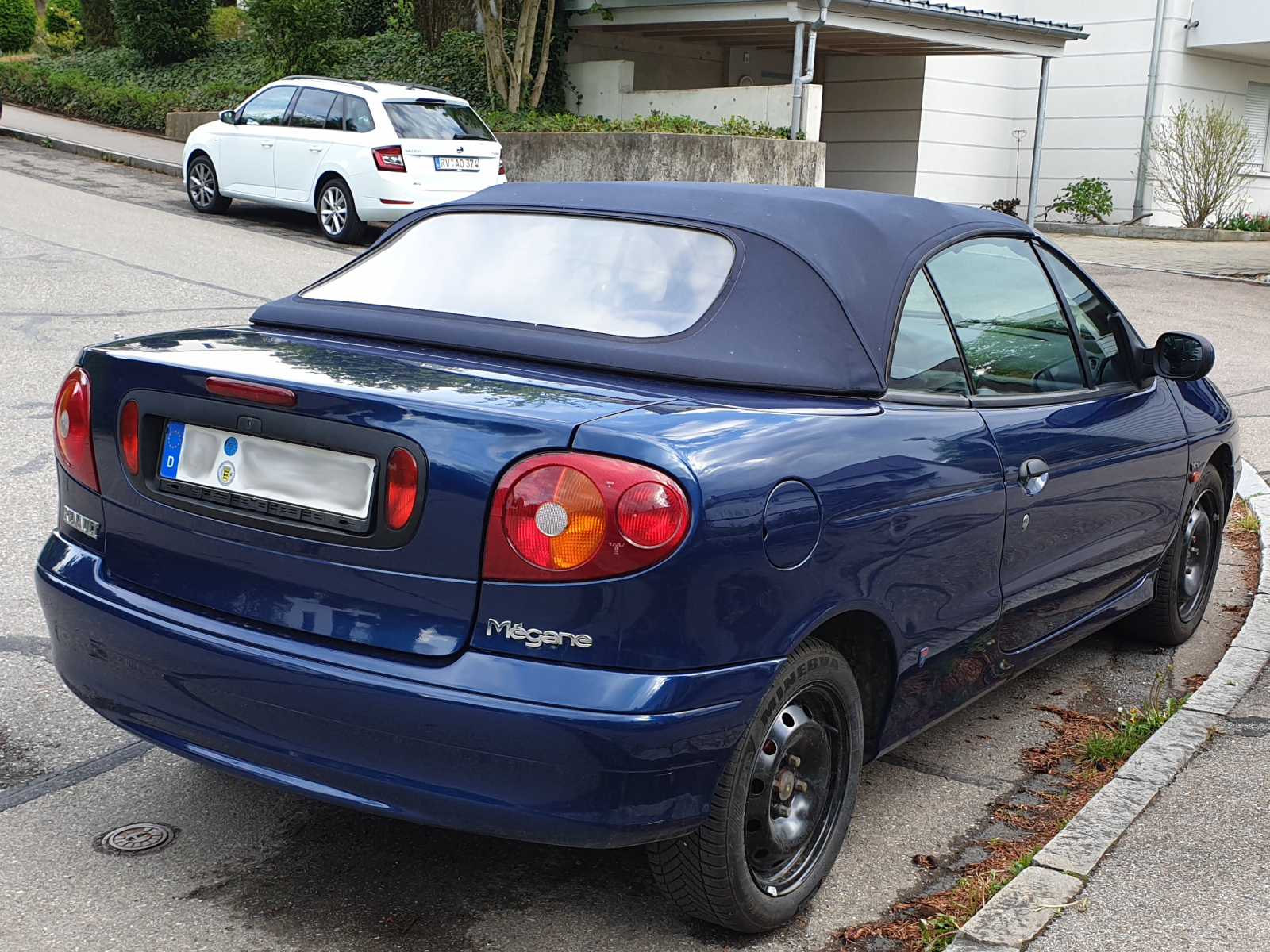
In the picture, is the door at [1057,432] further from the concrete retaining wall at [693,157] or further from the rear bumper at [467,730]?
the concrete retaining wall at [693,157]

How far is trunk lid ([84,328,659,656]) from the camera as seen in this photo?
2.60m

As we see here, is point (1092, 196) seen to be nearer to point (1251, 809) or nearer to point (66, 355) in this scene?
point (66, 355)

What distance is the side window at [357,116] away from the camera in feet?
49.3

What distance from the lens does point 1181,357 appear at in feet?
14.6

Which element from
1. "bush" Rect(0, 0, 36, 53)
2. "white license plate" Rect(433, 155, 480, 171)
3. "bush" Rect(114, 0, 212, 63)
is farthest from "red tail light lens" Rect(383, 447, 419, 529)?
"bush" Rect(0, 0, 36, 53)

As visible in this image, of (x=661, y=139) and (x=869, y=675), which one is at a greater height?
(x=661, y=139)

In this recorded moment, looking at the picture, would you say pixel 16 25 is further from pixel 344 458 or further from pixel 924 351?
pixel 344 458

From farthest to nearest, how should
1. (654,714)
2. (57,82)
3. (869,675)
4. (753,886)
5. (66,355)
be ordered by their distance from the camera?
1. (57,82)
2. (66,355)
3. (869,675)
4. (753,886)
5. (654,714)

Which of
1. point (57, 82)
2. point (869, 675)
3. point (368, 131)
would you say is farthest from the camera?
point (57, 82)

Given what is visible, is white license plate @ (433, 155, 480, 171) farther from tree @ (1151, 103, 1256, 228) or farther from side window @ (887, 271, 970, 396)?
tree @ (1151, 103, 1256, 228)

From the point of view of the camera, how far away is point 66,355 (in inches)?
332

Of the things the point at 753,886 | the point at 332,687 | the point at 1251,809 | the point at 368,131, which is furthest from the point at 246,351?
the point at 368,131

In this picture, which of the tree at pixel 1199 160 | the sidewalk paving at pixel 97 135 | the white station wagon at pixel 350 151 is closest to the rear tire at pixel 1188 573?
the white station wagon at pixel 350 151

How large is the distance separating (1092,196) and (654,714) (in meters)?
25.6
